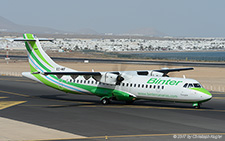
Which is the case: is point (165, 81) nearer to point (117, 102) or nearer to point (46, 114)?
point (117, 102)

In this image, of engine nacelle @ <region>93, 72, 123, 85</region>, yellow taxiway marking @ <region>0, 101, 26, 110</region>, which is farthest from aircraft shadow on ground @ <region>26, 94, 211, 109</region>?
yellow taxiway marking @ <region>0, 101, 26, 110</region>

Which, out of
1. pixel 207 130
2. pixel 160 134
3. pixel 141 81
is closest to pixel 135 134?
pixel 160 134

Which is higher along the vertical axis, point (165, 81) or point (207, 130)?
point (165, 81)

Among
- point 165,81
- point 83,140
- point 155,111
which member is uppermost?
point 165,81

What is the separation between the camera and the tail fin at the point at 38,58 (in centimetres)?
4134

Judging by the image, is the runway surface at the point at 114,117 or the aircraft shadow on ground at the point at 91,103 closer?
the runway surface at the point at 114,117

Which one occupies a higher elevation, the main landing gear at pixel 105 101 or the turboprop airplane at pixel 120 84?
the turboprop airplane at pixel 120 84

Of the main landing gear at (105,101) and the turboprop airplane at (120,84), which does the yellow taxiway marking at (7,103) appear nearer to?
the turboprop airplane at (120,84)

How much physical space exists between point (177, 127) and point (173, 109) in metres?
8.45

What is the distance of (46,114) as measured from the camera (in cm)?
3150

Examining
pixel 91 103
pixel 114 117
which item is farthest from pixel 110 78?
pixel 114 117

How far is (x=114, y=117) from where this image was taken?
1187 inches

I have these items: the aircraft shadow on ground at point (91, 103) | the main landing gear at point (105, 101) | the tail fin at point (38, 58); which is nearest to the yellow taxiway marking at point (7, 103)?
the aircraft shadow on ground at point (91, 103)

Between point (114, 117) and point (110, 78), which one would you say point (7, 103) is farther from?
point (114, 117)
